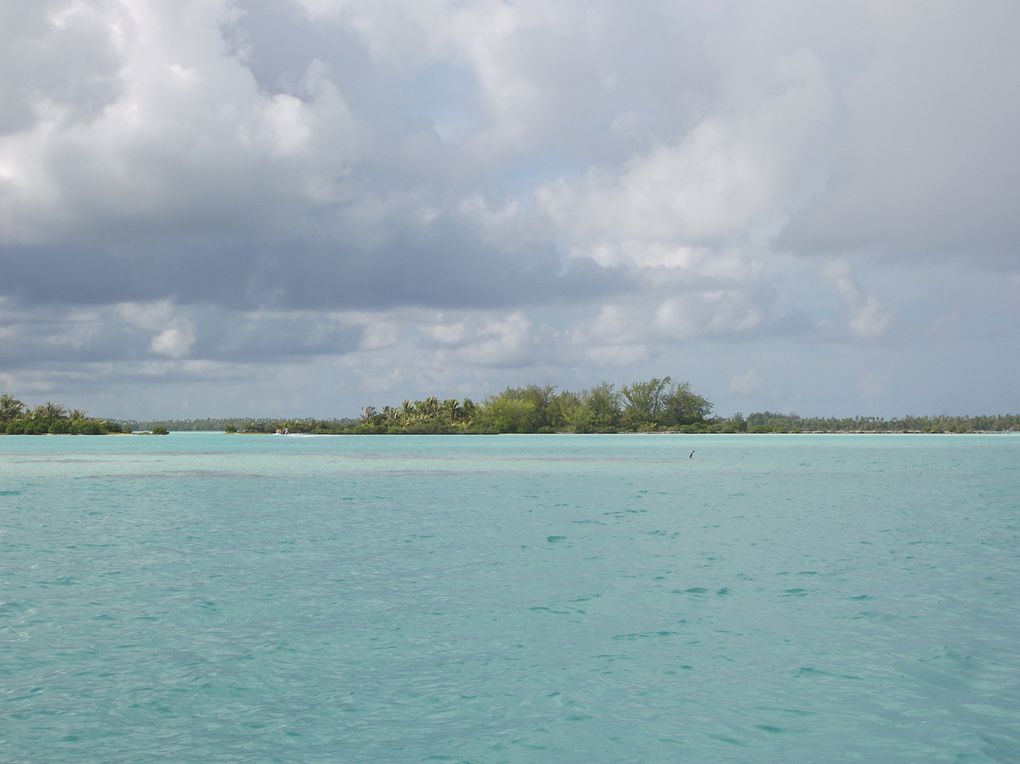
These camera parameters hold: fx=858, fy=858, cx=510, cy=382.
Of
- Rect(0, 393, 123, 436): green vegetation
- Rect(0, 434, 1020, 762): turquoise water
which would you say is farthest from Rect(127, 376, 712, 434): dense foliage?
Rect(0, 434, 1020, 762): turquoise water

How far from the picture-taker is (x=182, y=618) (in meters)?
11.0

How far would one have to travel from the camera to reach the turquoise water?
6977 mm

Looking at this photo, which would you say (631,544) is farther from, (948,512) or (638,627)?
(948,512)

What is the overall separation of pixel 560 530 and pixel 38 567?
10.9 m

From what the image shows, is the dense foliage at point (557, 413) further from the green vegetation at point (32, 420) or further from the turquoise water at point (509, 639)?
the turquoise water at point (509, 639)

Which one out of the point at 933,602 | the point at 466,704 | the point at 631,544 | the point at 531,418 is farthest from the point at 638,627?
the point at 531,418

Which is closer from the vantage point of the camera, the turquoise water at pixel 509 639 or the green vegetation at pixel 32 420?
the turquoise water at pixel 509 639

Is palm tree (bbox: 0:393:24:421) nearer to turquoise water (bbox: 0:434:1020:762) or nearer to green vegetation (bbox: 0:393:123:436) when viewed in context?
green vegetation (bbox: 0:393:123:436)

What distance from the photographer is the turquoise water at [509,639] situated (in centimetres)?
698

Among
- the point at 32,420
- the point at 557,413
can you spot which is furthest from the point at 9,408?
the point at 557,413

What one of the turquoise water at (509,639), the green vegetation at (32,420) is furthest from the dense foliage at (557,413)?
the turquoise water at (509,639)

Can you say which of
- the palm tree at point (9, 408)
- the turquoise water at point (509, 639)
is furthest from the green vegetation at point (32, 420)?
the turquoise water at point (509, 639)

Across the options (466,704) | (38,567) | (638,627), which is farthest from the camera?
(38,567)

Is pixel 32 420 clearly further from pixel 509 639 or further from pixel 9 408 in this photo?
pixel 509 639
